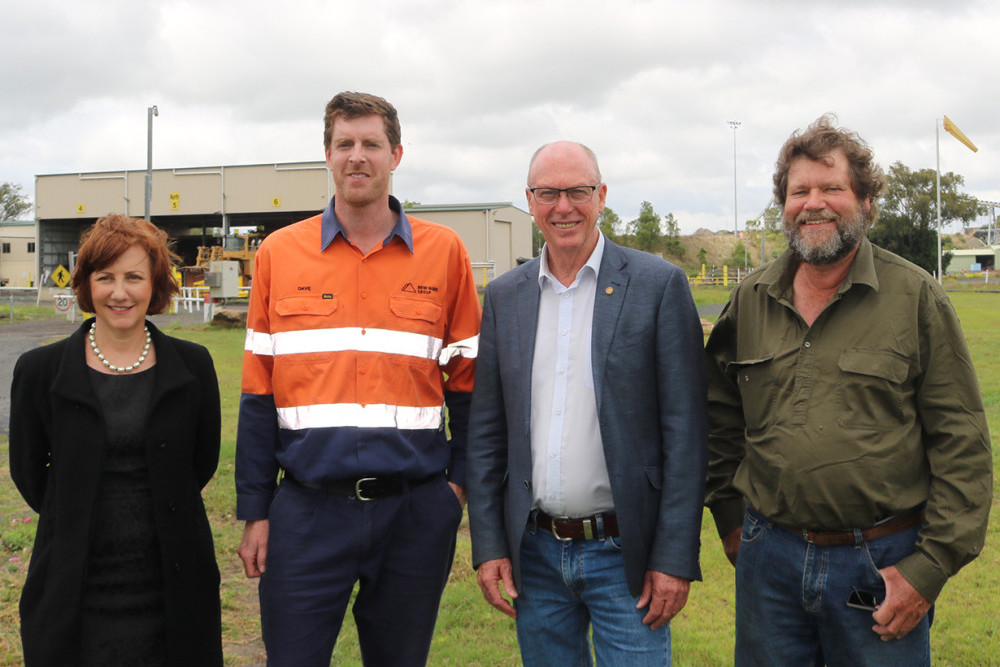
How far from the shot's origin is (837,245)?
273cm

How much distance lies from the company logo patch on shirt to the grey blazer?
0.40 m

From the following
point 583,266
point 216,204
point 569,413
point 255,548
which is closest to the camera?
point 569,413

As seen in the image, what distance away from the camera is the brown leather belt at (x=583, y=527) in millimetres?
2744

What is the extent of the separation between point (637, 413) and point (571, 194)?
0.74 meters

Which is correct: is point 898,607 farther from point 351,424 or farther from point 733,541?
point 351,424

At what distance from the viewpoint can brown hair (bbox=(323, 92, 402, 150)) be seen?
308cm

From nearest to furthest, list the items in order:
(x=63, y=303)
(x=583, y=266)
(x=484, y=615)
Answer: (x=583, y=266), (x=484, y=615), (x=63, y=303)

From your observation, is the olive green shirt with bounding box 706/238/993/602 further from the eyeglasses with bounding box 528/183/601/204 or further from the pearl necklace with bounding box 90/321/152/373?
the pearl necklace with bounding box 90/321/152/373

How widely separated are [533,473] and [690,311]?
2.41 feet

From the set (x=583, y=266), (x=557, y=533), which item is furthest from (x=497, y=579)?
(x=583, y=266)

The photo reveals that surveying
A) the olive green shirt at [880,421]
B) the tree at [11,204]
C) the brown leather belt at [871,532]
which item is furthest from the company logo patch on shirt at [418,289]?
the tree at [11,204]

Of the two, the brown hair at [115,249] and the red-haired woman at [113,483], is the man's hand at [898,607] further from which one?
the brown hair at [115,249]

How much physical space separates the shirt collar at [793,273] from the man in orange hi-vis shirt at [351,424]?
1135 millimetres

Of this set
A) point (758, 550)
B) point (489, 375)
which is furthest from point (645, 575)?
point (489, 375)
